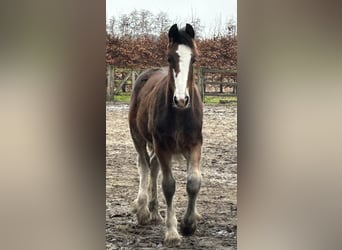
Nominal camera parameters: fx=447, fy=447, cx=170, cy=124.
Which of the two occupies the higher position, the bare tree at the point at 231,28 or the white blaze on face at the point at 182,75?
the bare tree at the point at 231,28

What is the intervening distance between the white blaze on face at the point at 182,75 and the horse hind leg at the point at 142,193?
42 cm

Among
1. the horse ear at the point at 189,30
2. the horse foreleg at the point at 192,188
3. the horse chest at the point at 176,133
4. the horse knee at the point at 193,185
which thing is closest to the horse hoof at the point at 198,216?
the horse foreleg at the point at 192,188

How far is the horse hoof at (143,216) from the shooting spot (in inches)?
105

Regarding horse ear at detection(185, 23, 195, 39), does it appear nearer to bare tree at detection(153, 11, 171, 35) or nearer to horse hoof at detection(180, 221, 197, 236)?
bare tree at detection(153, 11, 171, 35)

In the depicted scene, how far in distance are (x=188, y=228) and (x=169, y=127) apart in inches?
24.2

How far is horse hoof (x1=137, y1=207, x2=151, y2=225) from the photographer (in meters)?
2.68

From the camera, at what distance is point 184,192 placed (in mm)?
2689

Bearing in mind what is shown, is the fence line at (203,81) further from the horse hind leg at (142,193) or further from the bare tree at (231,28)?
the horse hind leg at (142,193)

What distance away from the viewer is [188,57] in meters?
2.66

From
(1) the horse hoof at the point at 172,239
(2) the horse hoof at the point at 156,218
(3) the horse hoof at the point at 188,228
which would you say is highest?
(2) the horse hoof at the point at 156,218
